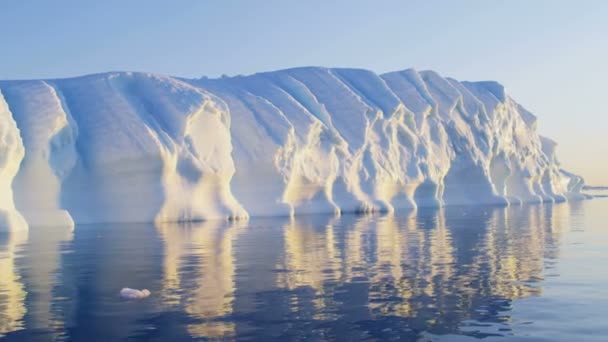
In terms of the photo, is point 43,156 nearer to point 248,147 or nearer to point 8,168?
point 8,168

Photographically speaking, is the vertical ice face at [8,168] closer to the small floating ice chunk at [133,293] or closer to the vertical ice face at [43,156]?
the vertical ice face at [43,156]

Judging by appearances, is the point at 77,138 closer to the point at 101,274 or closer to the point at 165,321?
the point at 101,274

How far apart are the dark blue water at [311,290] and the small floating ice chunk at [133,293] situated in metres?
0.14

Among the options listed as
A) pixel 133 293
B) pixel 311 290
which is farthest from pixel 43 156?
Result: pixel 311 290

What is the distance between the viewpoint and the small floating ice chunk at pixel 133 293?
31.1 feet

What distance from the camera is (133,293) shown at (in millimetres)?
9531

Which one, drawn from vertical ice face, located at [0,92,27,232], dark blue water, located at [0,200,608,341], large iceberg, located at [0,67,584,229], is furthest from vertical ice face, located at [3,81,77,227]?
dark blue water, located at [0,200,608,341]

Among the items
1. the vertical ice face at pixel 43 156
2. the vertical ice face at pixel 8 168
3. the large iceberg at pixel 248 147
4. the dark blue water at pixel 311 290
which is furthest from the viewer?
the large iceberg at pixel 248 147

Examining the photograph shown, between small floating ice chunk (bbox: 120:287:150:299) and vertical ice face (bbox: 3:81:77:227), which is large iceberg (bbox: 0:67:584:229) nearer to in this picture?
vertical ice face (bbox: 3:81:77:227)

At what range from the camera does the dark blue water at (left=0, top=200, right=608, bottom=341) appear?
740 cm

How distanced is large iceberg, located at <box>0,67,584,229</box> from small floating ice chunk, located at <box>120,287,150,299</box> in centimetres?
1628

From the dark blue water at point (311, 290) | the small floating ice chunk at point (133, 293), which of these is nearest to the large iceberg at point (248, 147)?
the dark blue water at point (311, 290)

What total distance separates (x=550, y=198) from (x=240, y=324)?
55061 mm

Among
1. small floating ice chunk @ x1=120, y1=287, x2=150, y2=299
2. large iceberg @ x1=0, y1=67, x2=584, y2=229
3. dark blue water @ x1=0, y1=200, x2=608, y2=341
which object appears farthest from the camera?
large iceberg @ x1=0, y1=67, x2=584, y2=229
